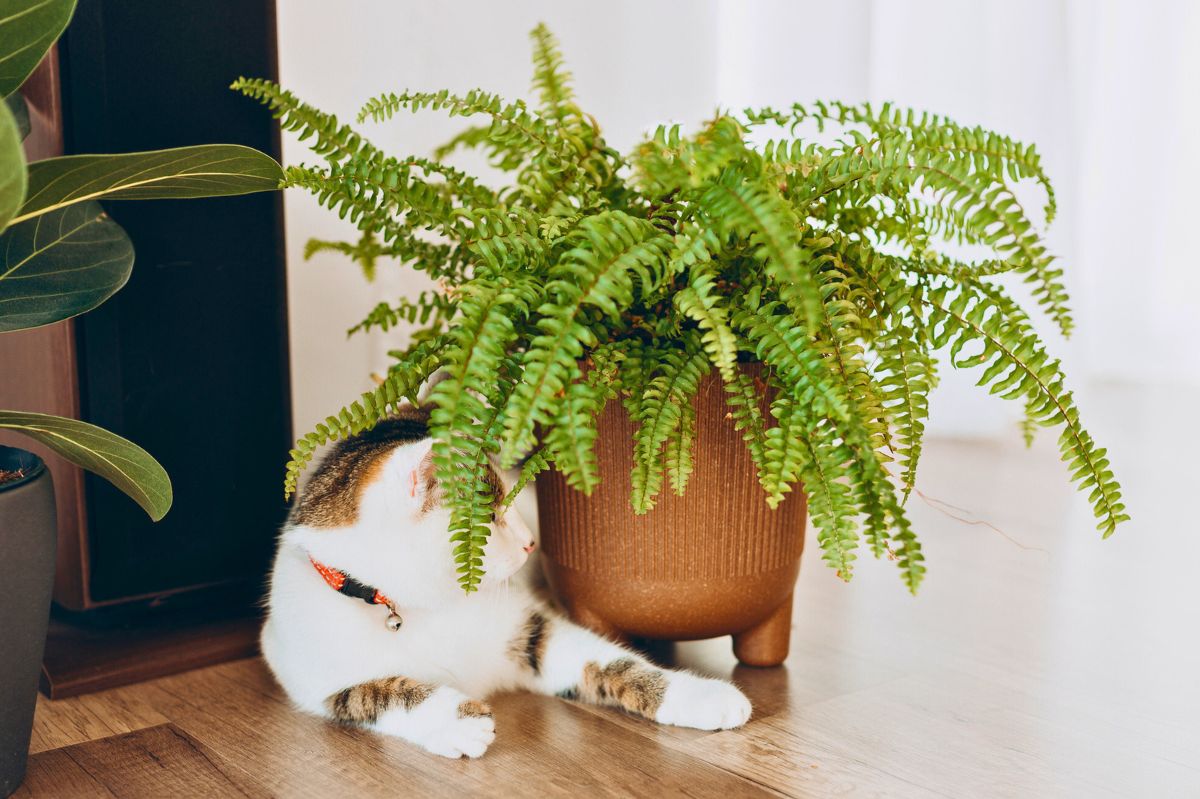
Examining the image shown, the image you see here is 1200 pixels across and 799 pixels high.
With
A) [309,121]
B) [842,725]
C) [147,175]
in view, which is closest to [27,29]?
[147,175]

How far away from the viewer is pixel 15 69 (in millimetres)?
761

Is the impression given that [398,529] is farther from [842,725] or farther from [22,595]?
[842,725]

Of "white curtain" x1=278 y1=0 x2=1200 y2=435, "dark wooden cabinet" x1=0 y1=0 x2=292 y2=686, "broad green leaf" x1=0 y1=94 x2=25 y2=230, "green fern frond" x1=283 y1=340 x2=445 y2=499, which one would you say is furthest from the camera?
"white curtain" x1=278 y1=0 x2=1200 y2=435

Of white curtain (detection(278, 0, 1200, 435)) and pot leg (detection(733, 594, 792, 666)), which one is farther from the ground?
white curtain (detection(278, 0, 1200, 435))

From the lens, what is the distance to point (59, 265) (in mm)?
869

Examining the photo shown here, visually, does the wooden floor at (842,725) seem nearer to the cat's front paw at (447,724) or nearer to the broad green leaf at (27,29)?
the cat's front paw at (447,724)

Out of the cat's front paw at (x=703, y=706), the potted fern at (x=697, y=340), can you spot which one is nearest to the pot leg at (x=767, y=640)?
the potted fern at (x=697, y=340)

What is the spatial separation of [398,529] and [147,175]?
0.39m

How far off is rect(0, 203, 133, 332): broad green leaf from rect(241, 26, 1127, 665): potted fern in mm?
186

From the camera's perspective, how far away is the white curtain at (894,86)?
1.56 metres

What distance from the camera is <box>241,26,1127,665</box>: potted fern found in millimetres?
823

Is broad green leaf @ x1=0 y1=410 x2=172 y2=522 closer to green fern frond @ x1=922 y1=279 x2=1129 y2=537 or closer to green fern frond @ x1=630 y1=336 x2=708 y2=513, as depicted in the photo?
green fern frond @ x1=630 y1=336 x2=708 y2=513

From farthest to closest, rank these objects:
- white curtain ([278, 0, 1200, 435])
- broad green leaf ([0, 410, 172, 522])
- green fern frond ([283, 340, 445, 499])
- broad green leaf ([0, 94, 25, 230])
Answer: white curtain ([278, 0, 1200, 435]) → green fern frond ([283, 340, 445, 499]) → broad green leaf ([0, 410, 172, 522]) → broad green leaf ([0, 94, 25, 230])

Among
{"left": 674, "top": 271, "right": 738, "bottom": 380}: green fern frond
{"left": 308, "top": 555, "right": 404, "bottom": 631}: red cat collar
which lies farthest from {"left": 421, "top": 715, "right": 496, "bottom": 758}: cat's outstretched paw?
{"left": 674, "top": 271, "right": 738, "bottom": 380}: green fern frond
